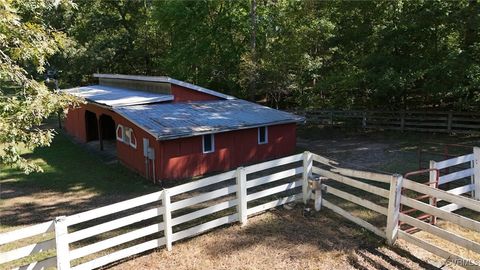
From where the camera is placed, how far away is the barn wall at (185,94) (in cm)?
1929

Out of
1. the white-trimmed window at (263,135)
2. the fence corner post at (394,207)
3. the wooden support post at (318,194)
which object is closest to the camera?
the fence corner post at (394,207)

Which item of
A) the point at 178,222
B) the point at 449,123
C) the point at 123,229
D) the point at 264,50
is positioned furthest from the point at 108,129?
the point at 449,123

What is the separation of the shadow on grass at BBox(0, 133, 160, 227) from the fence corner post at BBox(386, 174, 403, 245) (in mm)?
8327

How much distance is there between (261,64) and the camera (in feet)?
86.5

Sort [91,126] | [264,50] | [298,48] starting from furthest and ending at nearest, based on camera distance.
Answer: [264,50] → [298,48] → [91,126]

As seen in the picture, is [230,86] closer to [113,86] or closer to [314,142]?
[113,86]

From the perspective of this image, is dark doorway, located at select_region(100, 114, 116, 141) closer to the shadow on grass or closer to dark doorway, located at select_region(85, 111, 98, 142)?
dark doorway, located at select_region(85, 111, 98, 142)

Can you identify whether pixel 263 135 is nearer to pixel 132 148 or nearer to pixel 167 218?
pixel 132 148

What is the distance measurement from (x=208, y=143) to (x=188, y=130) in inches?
52.5

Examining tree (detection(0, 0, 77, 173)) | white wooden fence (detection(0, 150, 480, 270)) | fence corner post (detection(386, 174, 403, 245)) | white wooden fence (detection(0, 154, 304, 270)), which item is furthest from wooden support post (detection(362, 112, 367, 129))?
tree (detection(0, 0, 77, 173))

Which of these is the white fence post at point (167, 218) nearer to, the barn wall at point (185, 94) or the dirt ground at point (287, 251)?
the dirt ground at point (287, 251)

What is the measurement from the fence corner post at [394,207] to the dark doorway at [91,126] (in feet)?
66.1

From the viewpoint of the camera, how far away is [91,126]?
24109mm

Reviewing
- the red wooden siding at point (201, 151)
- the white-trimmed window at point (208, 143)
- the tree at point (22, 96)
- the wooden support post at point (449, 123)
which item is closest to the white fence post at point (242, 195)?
the tree at point (22, 96)
